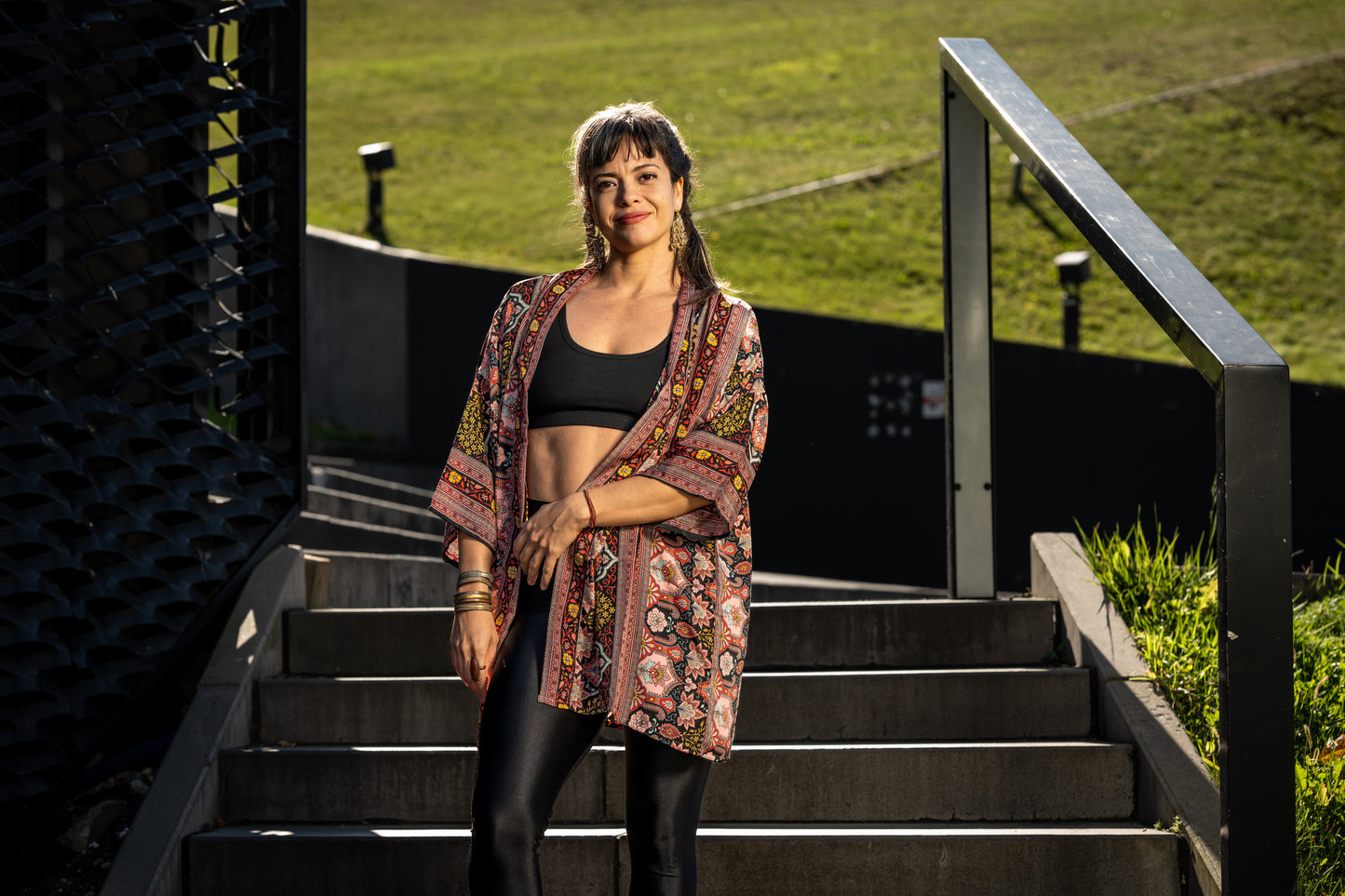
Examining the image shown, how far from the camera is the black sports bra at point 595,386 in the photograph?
247cm

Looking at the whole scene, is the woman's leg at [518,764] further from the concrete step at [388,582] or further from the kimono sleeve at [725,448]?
the concrete step at [388,582]

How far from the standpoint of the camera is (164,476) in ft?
14.1

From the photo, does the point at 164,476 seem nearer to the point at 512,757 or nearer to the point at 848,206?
the point at 512,757

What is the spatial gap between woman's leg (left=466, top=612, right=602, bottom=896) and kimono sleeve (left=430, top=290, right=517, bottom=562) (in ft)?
0.69

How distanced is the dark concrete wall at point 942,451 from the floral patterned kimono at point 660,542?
6.64 meters

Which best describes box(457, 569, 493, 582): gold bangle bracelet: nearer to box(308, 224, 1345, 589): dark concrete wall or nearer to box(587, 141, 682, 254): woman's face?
box(587, 141, 682, 254): woman's face

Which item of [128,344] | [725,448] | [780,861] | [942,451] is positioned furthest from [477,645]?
[942,451]

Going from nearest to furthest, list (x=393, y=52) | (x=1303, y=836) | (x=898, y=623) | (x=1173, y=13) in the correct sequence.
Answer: (x=1303, y=836), (x=898, y=623), (x=1173, y=13), (x=393, y=52)

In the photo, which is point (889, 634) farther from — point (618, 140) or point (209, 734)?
point (618, 140)

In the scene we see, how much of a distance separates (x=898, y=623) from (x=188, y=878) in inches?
84.5

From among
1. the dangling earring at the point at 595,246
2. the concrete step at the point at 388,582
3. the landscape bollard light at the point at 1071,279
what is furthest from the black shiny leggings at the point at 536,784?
the landscape bollard light at the point at 1071,279

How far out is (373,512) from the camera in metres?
8.88

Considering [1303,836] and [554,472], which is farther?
[1303,836]

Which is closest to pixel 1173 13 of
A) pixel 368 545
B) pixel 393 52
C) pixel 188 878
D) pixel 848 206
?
pixel 848 206
